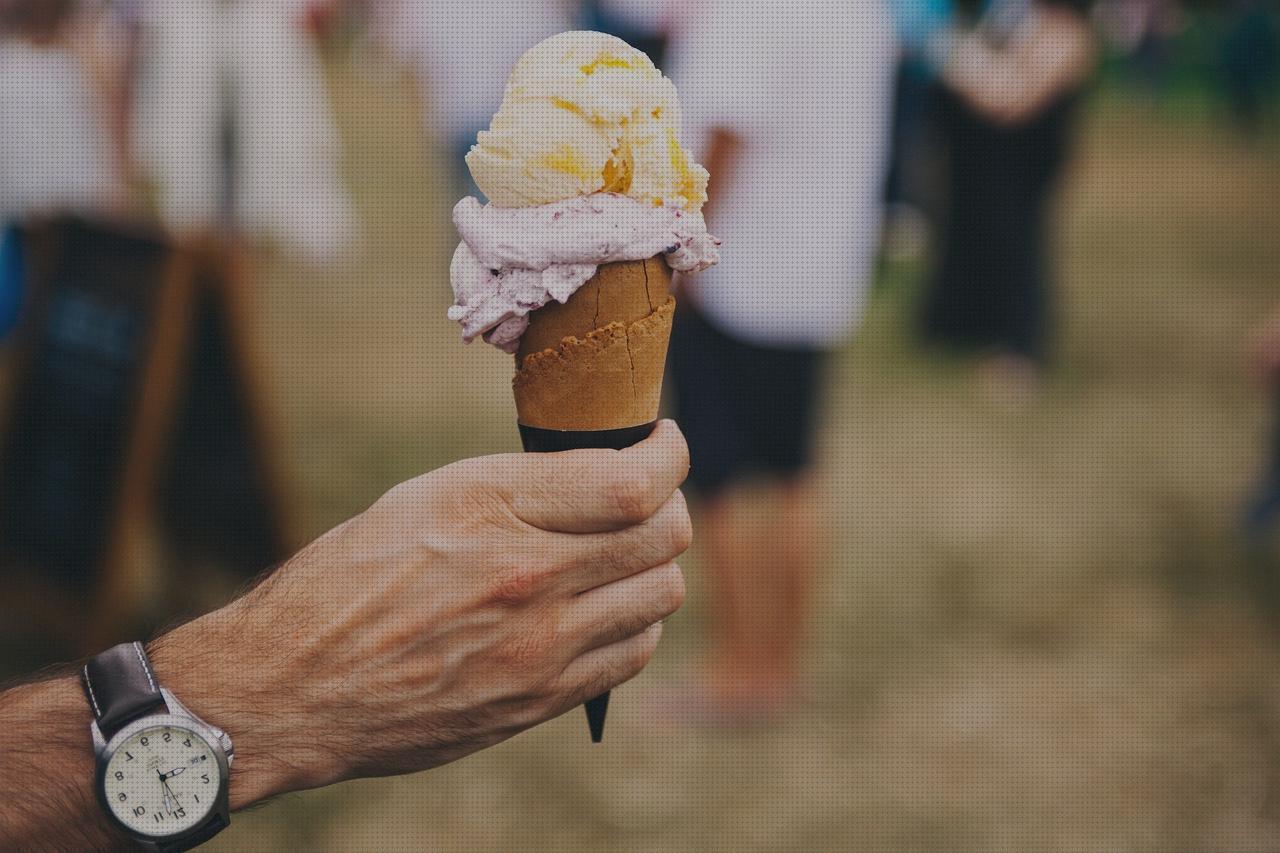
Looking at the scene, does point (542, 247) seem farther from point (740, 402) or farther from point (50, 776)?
point (740, 402)

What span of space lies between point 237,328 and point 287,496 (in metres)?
0.56

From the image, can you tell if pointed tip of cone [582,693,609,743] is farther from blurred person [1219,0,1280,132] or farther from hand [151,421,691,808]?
blurred person [1219,0,1280,132]

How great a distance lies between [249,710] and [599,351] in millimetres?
537

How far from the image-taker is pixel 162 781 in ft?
3.66

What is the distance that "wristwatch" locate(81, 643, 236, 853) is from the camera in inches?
43.3

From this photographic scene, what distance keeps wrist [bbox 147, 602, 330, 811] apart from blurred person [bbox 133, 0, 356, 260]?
423 centimetres

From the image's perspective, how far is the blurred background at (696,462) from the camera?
9.17 ft

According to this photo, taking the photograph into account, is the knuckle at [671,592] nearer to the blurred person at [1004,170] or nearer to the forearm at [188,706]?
the forearm at [188,706]

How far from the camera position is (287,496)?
326cm

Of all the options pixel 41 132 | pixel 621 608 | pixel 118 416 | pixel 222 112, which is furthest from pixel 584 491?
pixel 222 112

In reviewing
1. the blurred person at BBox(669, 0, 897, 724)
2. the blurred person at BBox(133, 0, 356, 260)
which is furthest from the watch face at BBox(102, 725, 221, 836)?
the blurred person at BBox(133, 0, 356, 260)

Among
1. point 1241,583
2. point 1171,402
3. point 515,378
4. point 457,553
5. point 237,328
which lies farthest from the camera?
point 1171,402

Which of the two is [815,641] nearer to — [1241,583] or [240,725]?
[1241,583]

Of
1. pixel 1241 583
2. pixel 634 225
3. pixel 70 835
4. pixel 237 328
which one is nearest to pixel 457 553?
pixel 634 225
